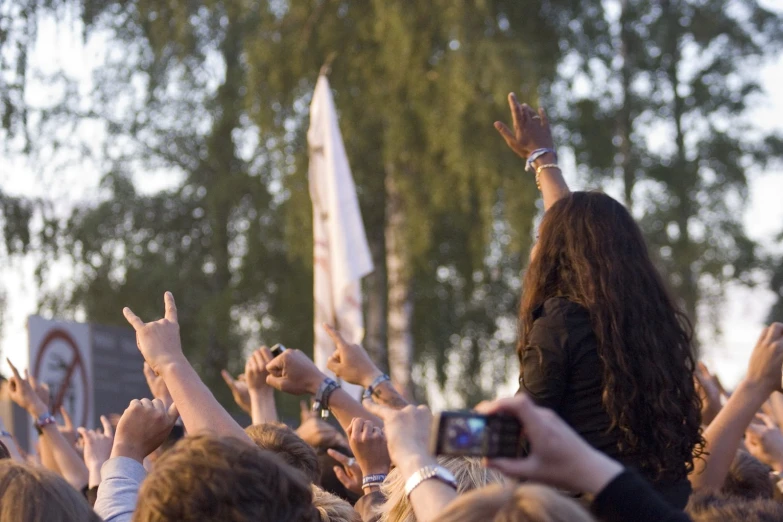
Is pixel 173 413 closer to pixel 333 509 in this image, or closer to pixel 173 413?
pixel 173 413

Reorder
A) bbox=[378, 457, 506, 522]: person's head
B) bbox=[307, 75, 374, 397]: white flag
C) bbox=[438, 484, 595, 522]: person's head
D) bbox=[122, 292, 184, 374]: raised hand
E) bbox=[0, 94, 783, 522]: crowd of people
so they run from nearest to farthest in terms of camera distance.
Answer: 1. bbox=[438, 484, 595, 522]: person's head
2. bbox=[0, 94, 783, 522]: crowd of people
3. bbox=[378, 457, 506, 522]: person's head
4. bbox=[122, 292, 184, 374]: raised hand
5. bbox=[307, 75, 374, 397]: white flag

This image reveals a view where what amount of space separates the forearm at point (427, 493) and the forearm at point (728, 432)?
4.41ft

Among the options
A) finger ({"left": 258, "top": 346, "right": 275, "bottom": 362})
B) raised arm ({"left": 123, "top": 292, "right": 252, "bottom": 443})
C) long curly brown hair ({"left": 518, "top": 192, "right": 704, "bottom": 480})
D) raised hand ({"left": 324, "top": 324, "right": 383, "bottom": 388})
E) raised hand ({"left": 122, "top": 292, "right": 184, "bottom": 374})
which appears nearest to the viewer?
long curly brown hair ({"left": 518, "top": 192, "right": 704, "bottom": 480})

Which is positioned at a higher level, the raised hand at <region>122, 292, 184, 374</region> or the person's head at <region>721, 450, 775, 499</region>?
the raised hand at <region>122, 292, 184, 374</region>

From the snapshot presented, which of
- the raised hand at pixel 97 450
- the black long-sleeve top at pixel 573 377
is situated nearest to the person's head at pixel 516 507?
the black long-sleeve top at pixel 573 377

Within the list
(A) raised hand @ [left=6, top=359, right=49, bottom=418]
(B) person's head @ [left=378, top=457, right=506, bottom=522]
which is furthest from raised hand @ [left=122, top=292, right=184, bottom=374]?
(A) raised hand @ [left=6, top=359, right=49, bottom=418]

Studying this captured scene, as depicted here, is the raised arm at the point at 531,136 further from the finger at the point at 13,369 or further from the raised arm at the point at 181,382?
the finger at the point at 13,369

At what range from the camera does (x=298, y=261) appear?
51.3 ft

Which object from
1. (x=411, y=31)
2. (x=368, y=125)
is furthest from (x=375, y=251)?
(x=411, y=31)

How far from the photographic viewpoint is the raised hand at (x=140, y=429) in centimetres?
256

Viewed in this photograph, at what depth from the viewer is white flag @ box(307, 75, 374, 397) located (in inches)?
295

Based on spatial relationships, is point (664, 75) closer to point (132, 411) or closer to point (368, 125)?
point (368, 125)

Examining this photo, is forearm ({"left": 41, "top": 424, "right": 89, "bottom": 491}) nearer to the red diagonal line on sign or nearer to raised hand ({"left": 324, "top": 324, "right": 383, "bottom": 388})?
raised hand ({"left": 324, "top": 324, "right": 383, "bottom": 388})

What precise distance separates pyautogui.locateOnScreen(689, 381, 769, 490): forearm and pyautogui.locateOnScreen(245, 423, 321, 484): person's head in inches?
41.2
